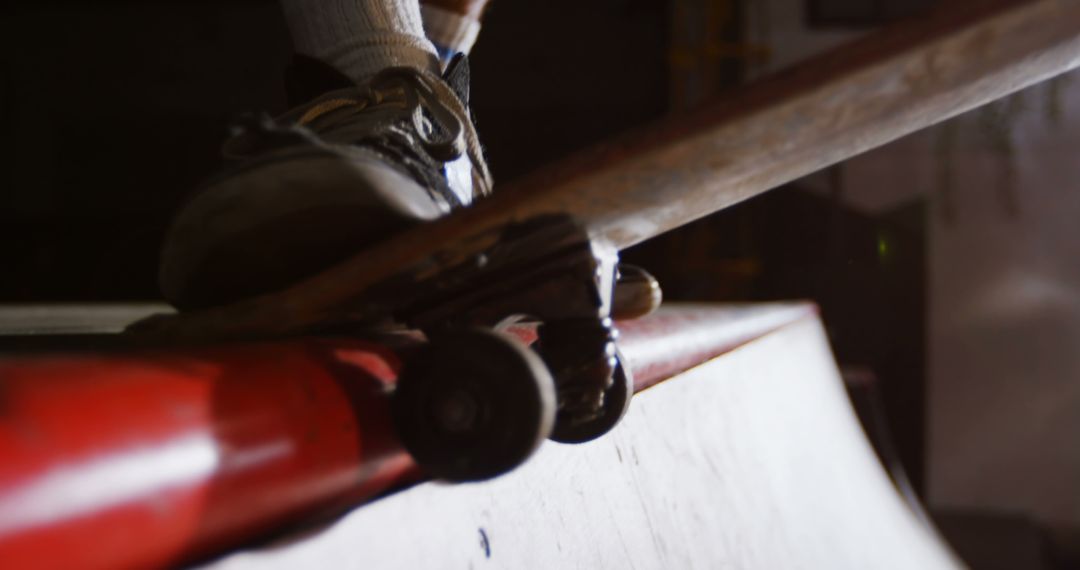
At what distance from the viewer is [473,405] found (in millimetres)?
353

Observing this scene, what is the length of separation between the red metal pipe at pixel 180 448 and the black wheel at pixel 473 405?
2 cm

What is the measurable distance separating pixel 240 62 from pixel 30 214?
1.52 metres

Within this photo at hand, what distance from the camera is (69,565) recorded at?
212 mm

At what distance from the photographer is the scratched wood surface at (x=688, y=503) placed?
0.39 meters

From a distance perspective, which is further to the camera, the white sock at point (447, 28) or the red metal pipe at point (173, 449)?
the white sock at point (447, 28)

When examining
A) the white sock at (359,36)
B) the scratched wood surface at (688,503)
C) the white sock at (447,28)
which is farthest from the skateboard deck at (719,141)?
the white sock at (447,28)

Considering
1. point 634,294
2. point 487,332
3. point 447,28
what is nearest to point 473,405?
point 487,332

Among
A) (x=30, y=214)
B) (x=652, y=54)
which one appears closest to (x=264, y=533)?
(x=652, y=54)

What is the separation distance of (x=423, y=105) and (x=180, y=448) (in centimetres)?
42

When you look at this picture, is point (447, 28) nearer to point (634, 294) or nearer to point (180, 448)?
point (634, 294)

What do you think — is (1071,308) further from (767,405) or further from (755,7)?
(767,405)

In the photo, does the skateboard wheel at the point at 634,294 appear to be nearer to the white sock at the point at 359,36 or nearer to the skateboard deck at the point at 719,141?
the skateboard deck at the point at 719,141

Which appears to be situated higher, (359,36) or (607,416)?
(359,36)

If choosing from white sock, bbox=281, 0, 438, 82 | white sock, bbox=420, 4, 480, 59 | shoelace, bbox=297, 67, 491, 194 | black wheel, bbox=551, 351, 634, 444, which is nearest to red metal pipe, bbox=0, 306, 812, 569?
black wheel, bbox=551, 351, 634, 444
